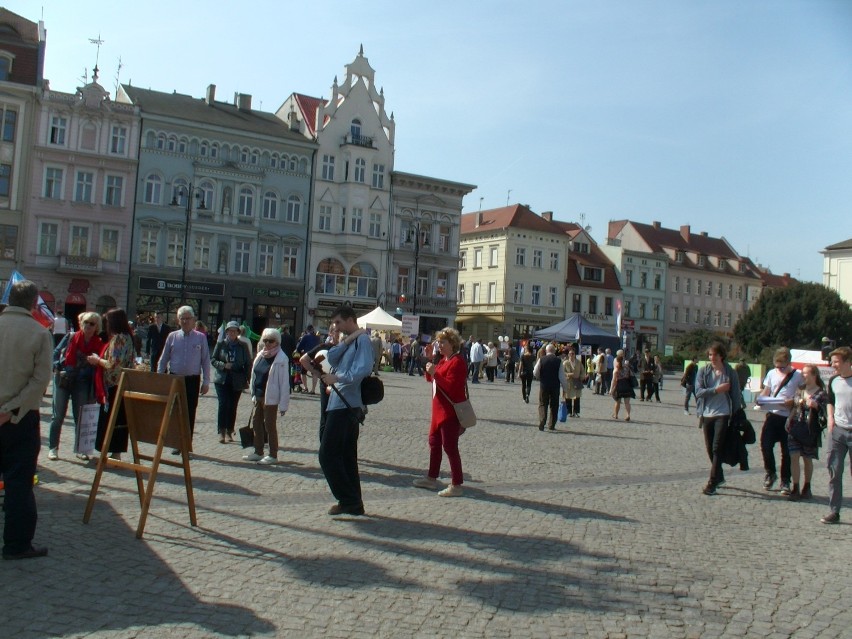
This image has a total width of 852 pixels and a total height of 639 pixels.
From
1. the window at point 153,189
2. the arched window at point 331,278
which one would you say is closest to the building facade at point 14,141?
the window at point 153,189

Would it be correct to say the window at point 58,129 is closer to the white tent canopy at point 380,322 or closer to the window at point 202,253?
the window at point 202,253

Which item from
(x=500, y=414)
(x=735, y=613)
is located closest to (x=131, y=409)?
(x=735, y=613)

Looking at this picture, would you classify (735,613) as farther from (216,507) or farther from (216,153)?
(216,153)

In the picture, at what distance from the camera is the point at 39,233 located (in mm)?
47250

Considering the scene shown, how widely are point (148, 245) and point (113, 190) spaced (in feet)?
11.5

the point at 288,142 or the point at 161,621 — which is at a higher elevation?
the point at 288,142

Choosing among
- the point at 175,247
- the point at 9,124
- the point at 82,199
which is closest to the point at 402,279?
the point at 175,247

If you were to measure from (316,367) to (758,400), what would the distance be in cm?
563

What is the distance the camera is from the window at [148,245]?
50281 millimetres

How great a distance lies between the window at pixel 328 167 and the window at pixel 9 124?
18.0 m

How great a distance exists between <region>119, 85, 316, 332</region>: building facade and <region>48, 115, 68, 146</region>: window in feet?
13.5

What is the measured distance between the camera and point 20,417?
597cm

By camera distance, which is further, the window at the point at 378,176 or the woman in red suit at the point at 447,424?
the window at the point at 378,176

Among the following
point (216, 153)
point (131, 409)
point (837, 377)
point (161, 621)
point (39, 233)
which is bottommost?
point (161, 621)
